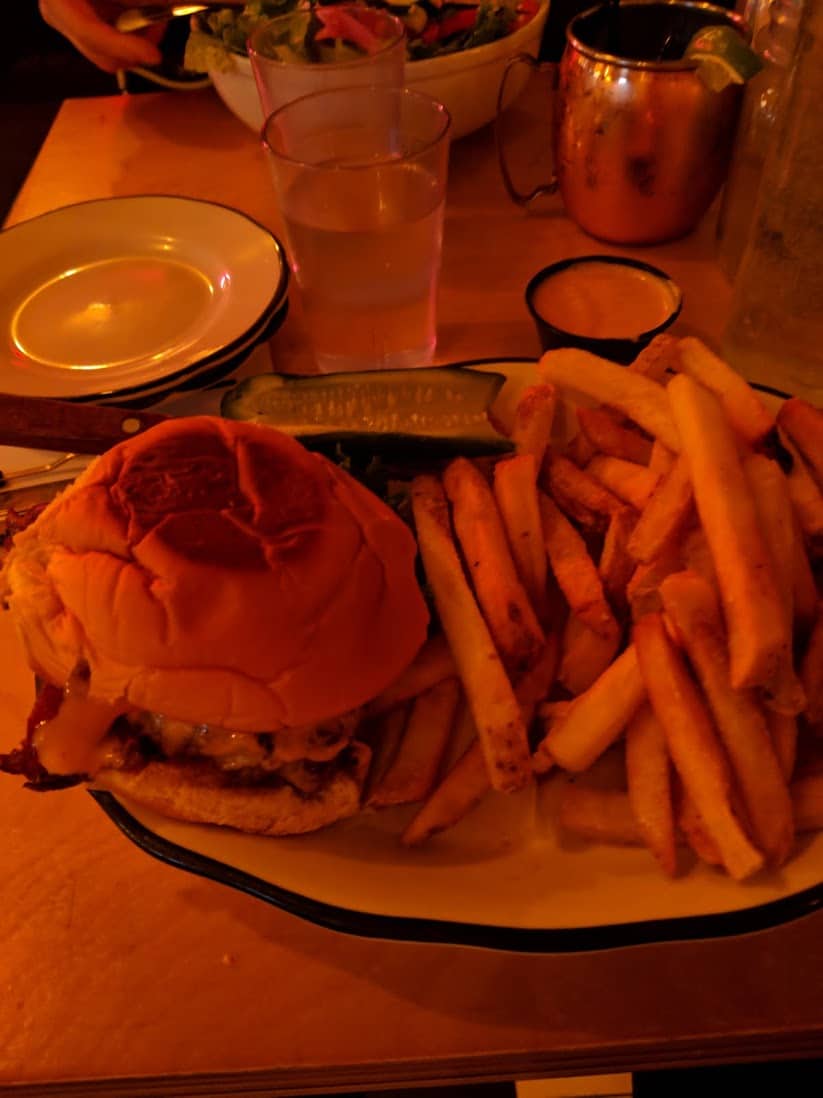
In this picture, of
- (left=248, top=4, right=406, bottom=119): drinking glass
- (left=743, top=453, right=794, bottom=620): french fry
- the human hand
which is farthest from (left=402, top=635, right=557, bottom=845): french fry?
the human hand

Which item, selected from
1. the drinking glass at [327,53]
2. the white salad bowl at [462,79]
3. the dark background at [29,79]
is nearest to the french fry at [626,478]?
the drinking glass at [327,53]

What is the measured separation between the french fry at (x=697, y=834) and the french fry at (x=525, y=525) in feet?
1.05

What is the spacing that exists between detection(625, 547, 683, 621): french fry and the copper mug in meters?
1.07

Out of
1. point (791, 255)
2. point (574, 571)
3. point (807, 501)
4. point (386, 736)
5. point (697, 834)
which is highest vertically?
point (791, 255)

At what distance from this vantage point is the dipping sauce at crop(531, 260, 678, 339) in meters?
1.62

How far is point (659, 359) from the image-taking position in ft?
4.33

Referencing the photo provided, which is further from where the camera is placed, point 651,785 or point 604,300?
point 604,300

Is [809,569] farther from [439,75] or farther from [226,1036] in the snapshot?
[439,75]

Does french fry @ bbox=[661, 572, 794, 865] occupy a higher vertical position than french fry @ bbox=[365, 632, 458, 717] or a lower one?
higher

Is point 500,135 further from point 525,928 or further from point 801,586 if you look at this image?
point 525,928

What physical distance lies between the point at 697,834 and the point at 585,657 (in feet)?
0.80

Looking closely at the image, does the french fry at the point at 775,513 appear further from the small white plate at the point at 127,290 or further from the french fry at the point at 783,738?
the small white plate at the point at 127,290

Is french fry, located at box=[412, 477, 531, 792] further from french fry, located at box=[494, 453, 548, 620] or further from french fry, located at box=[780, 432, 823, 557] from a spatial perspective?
french fry, located at box=[780, 432, 823, 557]

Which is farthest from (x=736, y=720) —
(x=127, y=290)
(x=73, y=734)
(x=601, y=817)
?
(x=127, y=290)
